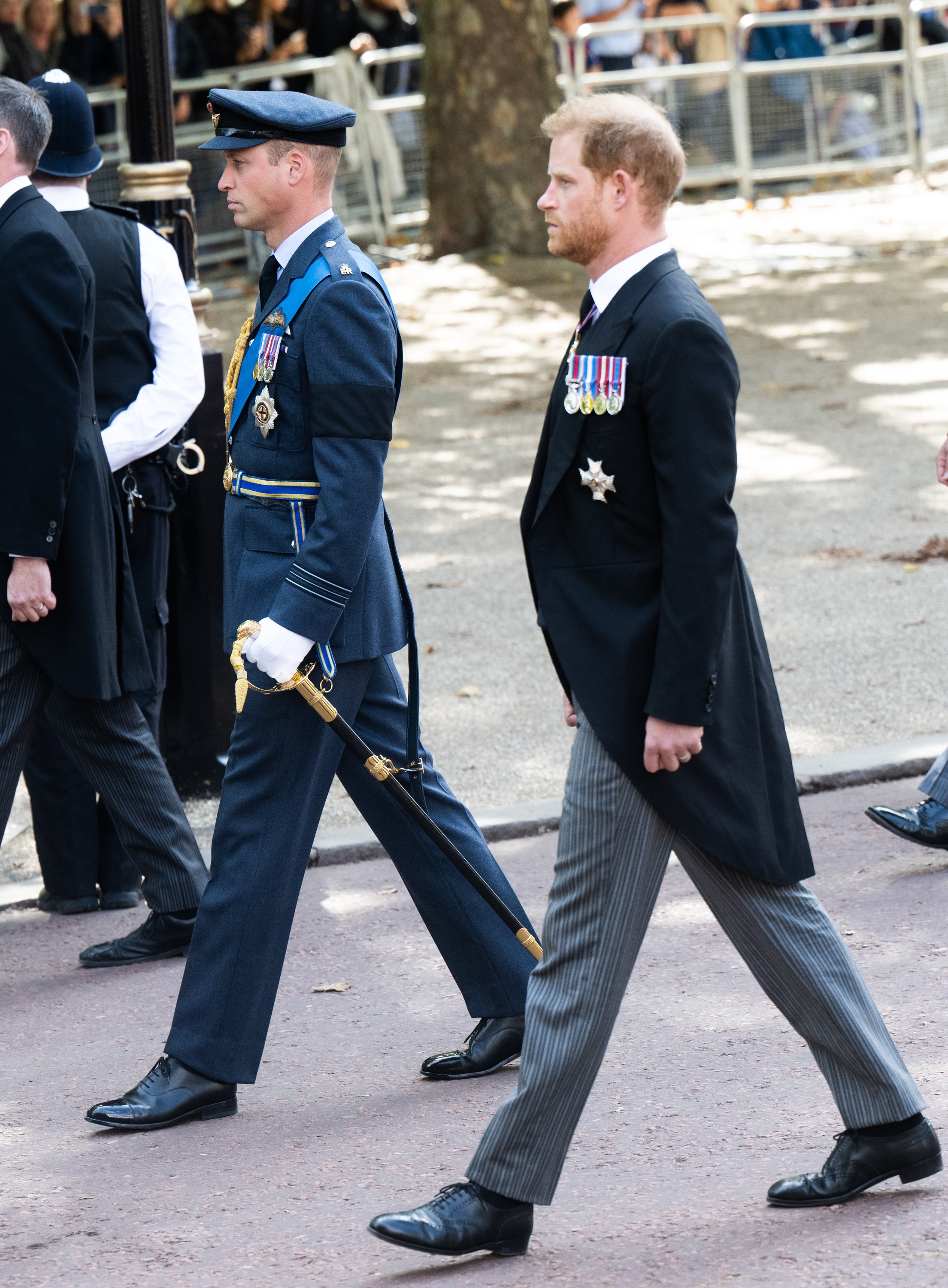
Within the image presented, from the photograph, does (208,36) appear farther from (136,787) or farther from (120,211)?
(136,787)

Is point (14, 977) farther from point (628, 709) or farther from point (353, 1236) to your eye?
point (628, 709)

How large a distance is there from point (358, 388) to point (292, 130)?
0.53 metres

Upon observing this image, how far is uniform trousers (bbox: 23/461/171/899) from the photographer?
516 cm

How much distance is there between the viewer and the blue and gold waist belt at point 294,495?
3.69 meters

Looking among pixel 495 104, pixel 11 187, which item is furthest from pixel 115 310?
pixel 495 104

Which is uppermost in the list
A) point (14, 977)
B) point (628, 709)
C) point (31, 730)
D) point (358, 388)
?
point (358, 388)

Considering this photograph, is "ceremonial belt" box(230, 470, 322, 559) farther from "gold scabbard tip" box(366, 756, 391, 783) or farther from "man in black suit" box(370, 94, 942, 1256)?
"man in black suit" box(370, 94, 942, 1256)

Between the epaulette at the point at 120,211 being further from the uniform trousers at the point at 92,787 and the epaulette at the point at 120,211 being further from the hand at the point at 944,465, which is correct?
the hand at the point at 944,465

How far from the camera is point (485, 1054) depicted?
13.1 feet

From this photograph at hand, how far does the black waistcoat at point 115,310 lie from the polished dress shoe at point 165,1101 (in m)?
1.97

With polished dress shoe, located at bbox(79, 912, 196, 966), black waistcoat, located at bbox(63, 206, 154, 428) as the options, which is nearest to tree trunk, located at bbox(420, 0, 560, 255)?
black waistcoat, located at bbox(63, 206, 154, 428)

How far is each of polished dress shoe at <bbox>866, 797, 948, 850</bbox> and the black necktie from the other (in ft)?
7.07

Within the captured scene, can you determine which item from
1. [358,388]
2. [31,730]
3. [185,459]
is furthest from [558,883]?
[185,459]

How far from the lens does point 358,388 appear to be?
11.8 feet
